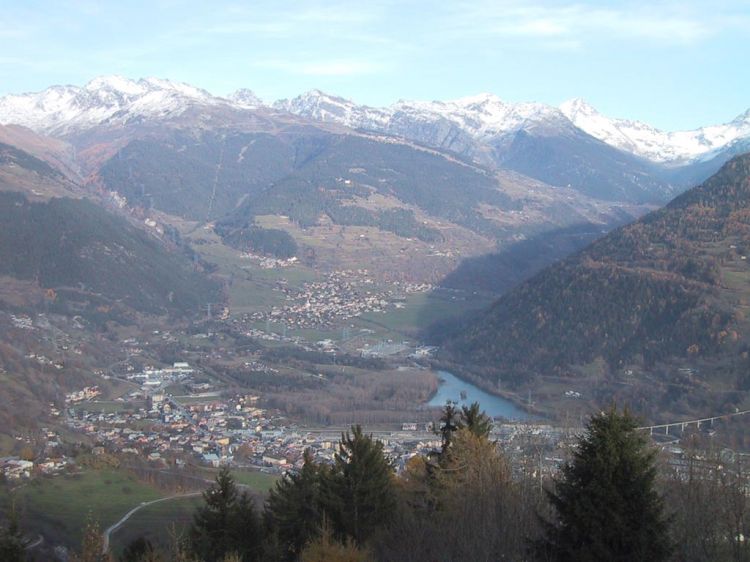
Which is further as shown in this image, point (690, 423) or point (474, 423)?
point (690, 423)

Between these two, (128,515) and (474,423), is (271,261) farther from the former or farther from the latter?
(474,423)

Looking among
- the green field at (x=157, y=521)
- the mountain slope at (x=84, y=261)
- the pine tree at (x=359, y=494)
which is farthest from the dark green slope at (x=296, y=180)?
the pine tree at (x=359, y=494)

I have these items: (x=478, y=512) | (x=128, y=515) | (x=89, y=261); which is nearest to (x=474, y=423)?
(x=478, y=512)

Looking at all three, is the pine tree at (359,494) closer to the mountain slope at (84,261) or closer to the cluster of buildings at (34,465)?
the cluster of buildings at (34,465)

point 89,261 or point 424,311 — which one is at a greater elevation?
point 89,261

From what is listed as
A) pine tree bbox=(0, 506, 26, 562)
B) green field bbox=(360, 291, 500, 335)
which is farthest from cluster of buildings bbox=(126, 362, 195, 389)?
pine tree bbox=(0, 506, 26, 562)

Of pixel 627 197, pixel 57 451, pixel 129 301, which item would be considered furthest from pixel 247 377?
pixel 627 197

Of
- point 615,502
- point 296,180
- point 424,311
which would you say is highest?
point 296,180
